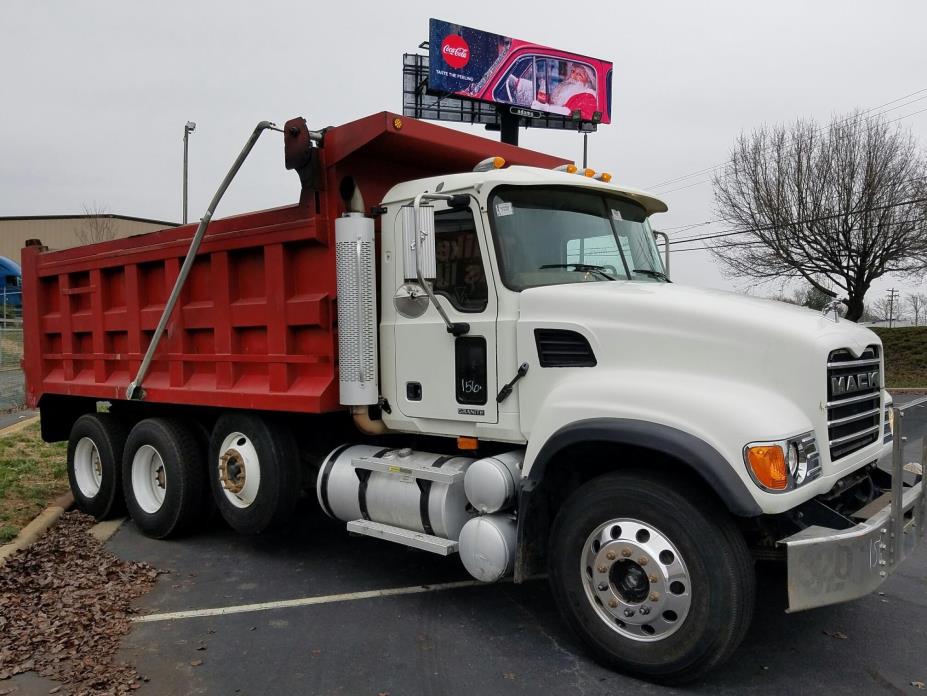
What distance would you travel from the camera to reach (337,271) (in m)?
5.07

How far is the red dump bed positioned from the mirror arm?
0.73 meters

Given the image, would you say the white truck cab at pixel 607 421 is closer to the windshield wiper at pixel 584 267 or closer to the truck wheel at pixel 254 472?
the windshield wiper at pixel 584 267

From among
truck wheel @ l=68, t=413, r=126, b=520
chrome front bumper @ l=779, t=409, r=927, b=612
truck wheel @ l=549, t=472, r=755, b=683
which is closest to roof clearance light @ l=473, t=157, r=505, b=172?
truck wheel @ l=549, t=472, r=755, b=683

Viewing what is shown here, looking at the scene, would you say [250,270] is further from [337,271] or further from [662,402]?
[662,402]

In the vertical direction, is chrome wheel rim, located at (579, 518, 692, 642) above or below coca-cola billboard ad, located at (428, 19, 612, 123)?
below

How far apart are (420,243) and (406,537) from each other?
1831 millimetres

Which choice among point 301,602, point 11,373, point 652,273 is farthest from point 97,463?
point 11,373

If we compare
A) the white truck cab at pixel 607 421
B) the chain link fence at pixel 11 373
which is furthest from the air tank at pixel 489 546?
the chain link fence at pixel 11 373

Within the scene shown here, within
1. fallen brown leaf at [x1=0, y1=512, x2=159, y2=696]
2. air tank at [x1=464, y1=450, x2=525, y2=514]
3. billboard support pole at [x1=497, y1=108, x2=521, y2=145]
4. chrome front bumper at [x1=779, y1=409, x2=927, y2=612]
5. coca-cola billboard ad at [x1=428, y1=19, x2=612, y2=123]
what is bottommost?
fallen brown leaf at [x1=0, y1=512, x2=159, y2=696]

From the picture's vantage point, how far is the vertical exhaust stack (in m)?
4.98

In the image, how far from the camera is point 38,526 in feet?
22.3

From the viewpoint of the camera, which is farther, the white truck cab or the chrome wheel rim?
the chrome wheel rim

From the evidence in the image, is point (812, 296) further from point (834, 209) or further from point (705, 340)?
point (705, 340)

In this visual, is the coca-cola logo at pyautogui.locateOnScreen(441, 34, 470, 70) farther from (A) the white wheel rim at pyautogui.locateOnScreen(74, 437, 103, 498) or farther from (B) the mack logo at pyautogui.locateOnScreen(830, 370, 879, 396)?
(B) the mack logo at pyautogui.locateOnScreen(830, 370, 879, 396)
